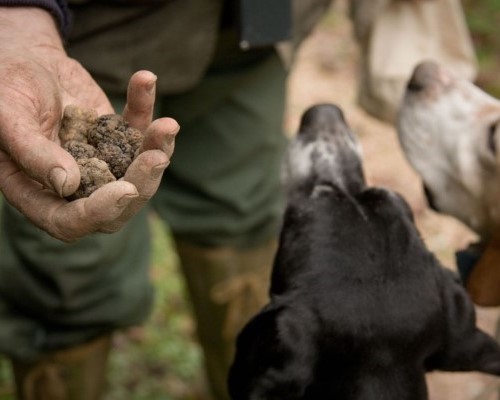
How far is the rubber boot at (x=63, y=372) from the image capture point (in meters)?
2.66

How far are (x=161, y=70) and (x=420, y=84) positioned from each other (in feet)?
2.54

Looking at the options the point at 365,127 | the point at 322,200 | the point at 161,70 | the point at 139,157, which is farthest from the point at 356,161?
the point at 365,127

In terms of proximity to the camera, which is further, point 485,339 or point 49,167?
point 485,339

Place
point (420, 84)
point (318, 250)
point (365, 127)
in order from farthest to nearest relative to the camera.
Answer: point (365, 127)
point (420, 84)
point (318, 250)

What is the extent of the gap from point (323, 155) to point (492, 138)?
495 mm

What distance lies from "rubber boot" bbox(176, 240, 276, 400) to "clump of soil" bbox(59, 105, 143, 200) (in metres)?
1.23

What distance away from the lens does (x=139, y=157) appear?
1541mm

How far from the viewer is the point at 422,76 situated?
2.55 m

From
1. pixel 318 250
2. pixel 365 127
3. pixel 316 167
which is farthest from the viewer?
pixel 365 127

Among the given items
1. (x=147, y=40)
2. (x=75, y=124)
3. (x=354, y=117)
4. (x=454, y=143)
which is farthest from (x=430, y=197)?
(x=354, y=117)

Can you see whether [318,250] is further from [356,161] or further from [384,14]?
[384,14]

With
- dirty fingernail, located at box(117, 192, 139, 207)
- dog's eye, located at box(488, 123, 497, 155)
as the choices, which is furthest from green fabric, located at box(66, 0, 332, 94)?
dirty fingernail, located at box(117, 192, 139, 207)

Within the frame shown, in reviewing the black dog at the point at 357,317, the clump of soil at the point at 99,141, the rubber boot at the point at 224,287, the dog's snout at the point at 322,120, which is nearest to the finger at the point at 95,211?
the clump of soil at the point at 99,141

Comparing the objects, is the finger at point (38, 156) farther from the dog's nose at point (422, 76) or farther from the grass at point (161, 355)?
the grass at point (161, 355)
